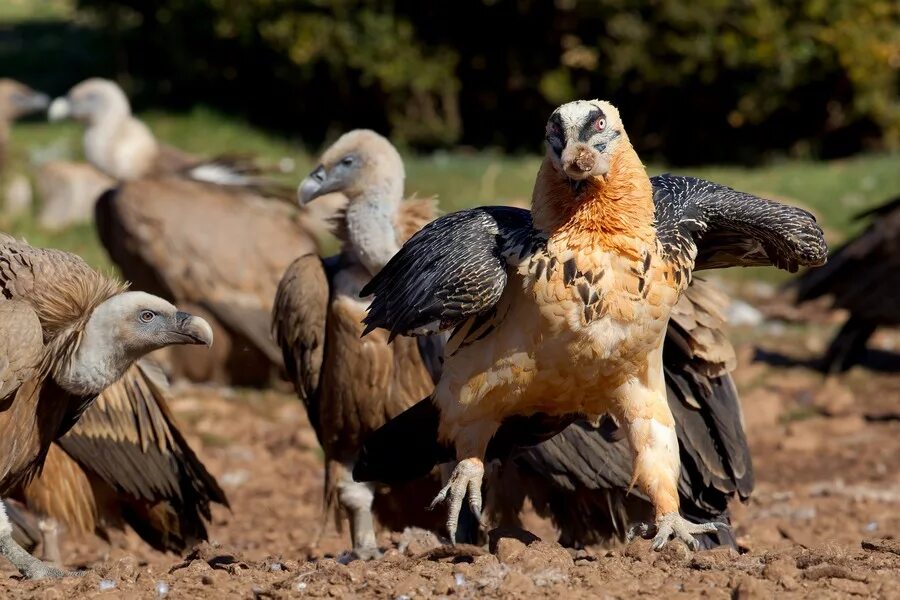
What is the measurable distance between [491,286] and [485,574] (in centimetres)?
82

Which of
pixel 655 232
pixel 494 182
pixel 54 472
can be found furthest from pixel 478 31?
pixel 655 232

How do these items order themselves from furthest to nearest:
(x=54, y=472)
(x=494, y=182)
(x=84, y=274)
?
(x=494, y=182) < (x=54, y=472) < (x=84, y=274)

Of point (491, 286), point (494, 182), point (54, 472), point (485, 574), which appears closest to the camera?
point (485, 574)

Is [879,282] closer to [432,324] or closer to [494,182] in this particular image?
[494,182]

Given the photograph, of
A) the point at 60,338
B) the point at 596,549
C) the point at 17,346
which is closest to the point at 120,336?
the point at 60,338

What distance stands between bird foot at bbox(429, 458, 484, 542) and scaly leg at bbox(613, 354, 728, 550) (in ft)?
1.52

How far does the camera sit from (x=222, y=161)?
32.0ft

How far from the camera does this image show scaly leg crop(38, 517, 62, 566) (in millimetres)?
6039

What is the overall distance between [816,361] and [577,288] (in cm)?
604

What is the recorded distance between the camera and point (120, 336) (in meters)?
4.68

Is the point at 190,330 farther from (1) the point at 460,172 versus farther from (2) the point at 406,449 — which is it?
(1) the point at 460,172

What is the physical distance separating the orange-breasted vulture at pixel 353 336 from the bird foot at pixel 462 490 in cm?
115

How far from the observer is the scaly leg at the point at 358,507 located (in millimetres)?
5902

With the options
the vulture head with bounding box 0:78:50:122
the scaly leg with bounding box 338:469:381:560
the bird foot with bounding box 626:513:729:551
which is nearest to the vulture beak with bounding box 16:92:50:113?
the vulture head with bounding box 0:78:50:122
